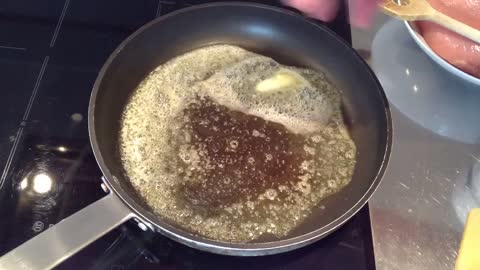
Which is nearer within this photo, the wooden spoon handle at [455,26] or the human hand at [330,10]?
the wooden spoon handle at [455,26]

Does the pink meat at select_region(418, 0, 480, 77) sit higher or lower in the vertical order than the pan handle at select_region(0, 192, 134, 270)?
lower

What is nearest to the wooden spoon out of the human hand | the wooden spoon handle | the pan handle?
the wooden spoon handle

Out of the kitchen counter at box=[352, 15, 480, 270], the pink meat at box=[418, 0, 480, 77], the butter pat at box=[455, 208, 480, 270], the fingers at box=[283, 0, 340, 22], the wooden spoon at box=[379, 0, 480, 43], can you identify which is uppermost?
the fingers at box=[283, 0, 340, 22]

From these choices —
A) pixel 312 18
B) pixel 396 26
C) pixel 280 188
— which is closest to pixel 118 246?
pixel 280 188

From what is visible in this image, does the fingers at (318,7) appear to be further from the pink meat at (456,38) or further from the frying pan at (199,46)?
the pink meat at (456,38)

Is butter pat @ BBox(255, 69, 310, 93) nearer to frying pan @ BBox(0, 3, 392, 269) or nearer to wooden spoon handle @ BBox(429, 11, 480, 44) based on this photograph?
frying pan @ BBox(0, 3, 392, 269)

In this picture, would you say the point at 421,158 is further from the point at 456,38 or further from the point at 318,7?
the point at 318,7

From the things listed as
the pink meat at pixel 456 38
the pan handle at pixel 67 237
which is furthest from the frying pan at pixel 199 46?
the pink meat at pixel 456 38

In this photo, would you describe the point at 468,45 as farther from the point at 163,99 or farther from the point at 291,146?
the point at 163,99
